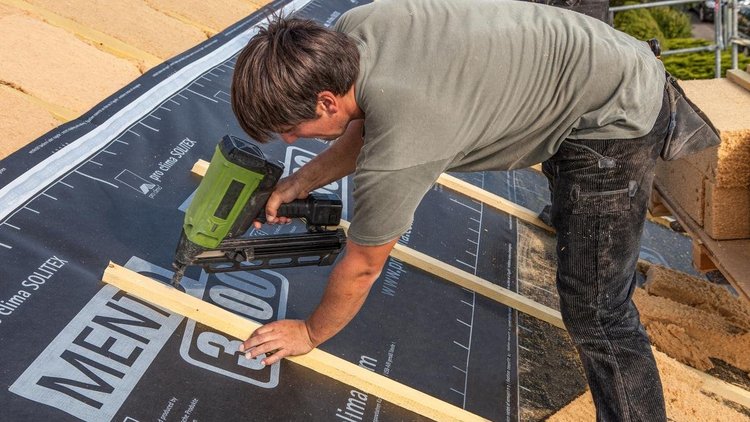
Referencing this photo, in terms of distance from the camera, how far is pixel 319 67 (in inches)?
72.6

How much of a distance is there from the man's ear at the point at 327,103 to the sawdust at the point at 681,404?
1500 millimetres

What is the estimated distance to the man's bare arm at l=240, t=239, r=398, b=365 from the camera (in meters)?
2.08

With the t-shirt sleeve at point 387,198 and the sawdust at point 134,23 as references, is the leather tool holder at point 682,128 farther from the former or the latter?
the sawdust at point 134,23

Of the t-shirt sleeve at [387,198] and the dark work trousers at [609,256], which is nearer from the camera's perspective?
the t-shirt sleeve at [387,198]

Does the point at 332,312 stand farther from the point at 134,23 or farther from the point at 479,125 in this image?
the point at 134,23

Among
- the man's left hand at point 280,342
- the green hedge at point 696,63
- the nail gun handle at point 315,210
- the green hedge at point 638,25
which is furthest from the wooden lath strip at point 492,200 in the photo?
the green hedge at point 638,25

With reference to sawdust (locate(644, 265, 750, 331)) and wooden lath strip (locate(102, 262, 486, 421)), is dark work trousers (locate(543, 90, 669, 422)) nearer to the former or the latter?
wooden lath strip (locate(102, 262, 486, 421))

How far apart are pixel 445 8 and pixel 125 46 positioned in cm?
235

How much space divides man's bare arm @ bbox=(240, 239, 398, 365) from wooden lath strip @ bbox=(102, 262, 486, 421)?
68 millimetres

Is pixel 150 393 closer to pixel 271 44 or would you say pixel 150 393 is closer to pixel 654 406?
pixel 271 44

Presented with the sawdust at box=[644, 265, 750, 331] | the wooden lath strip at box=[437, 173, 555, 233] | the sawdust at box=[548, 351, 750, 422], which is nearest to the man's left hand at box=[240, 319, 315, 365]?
the sawdust at box=[548, 351, 750, 422]

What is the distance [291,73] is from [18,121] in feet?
5.57

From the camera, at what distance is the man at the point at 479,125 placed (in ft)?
6.22

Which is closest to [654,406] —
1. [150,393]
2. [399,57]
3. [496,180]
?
[399,57]
